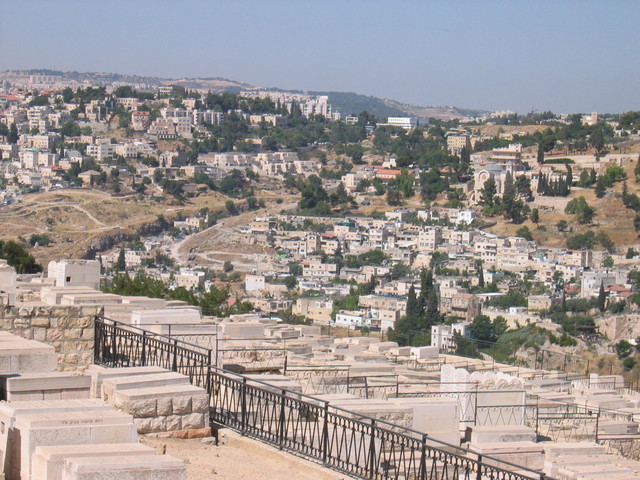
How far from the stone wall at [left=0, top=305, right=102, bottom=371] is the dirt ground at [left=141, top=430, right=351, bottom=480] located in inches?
52.2

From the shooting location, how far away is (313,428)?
217 inches

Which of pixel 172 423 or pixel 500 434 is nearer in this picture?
pixel 172 423

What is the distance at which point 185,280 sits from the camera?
5222 cm

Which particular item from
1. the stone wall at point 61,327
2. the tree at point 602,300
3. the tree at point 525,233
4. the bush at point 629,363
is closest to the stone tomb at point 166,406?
the stone wall at point 61,327

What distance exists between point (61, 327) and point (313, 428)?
1561 millimetres

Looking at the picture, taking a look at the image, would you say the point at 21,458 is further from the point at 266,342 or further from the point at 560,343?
the point at 560,343

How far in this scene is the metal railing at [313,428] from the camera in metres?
4.83

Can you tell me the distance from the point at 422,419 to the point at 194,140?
9336 cm

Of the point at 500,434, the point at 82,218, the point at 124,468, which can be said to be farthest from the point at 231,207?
the point at 124,468

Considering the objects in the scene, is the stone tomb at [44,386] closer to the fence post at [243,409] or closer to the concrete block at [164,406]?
the concrete block at [164,406]

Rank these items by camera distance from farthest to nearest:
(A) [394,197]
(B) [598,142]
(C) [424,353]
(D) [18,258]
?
(B) [598,142], (A) [394,197], (D) [18,258], (C) [424,353]

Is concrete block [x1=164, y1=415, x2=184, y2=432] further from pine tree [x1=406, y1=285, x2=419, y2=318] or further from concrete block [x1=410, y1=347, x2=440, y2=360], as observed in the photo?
pine tree [x1=406, y1=285, x2=419, y2=318]

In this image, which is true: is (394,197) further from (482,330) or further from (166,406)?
(166,406)

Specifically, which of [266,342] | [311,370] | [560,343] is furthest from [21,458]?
[560,343]
